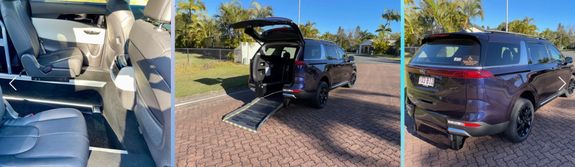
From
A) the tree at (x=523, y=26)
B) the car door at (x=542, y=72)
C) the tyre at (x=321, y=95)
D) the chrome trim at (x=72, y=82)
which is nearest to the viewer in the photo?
the tyre at (x=321, y=95)

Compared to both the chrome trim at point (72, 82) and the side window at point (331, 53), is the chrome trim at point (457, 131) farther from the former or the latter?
the chrome trim at point (72, 82)

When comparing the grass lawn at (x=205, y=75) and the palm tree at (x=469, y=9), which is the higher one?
the palm tree at (x=469, y=9)

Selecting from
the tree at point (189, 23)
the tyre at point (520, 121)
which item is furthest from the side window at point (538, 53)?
the tree at point (189, 23)

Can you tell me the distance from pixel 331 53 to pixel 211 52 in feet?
2.66

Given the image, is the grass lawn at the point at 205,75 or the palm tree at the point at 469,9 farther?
the palm tree at the point at 469,9

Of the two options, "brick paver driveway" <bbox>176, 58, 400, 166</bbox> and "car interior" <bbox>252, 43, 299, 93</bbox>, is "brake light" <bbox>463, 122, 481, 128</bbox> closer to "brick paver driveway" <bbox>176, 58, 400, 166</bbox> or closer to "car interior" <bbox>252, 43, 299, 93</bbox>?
"brick paver driveway" <bbox>176, 58, 400, 166</bbox>

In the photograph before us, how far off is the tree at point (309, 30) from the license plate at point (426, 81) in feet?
4.77

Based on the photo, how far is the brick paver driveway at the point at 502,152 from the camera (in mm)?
2580

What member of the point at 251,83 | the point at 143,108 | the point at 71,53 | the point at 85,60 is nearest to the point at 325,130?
the point at 251,83

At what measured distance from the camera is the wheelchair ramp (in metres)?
2.14

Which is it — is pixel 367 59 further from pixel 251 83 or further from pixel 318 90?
pixel 251 83

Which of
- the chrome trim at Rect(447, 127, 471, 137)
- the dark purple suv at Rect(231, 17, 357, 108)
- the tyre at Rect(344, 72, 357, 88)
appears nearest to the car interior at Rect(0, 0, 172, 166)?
the dark purple suv at Rect(231, 17, 357, 108)

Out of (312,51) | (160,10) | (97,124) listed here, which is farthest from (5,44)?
(312,51)

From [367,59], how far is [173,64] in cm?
105
